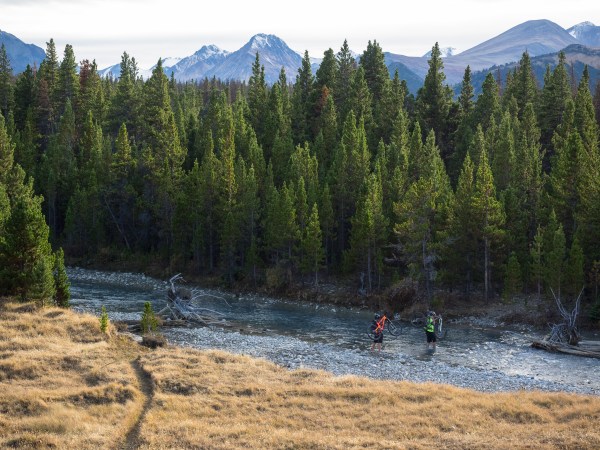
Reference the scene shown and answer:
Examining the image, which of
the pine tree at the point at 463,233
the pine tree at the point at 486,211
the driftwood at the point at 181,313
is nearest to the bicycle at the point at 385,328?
the pine tree at the point at 463,233

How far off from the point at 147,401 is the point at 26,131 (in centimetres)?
7815

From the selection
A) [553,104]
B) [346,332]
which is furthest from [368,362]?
[553,104]

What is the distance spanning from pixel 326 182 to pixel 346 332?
2211 cm

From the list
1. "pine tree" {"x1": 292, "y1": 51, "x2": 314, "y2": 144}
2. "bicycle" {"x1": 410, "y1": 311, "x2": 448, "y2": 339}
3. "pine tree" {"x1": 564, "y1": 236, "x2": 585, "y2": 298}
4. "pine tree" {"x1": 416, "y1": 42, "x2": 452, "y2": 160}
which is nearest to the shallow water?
"bicycle" {"x1": 410, "y1": 311, "x2": 448, "y2": 339}

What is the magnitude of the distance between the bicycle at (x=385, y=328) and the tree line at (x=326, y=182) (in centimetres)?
691

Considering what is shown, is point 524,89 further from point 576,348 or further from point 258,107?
point 576,348

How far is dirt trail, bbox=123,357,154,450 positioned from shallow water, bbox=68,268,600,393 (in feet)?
32.1

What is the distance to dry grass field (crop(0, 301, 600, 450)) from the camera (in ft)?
63.7

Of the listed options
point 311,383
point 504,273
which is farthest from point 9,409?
point 504,273

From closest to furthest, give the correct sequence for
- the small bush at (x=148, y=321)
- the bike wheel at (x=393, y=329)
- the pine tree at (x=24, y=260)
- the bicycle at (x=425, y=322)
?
the pine tree at (x=24, y=260)
the small bush at (x=148, y=321)
the bike wheel at (x=393, y=329)
the bicycle at (x=425, y=322)

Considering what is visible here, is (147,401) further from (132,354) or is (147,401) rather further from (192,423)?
(132,354)

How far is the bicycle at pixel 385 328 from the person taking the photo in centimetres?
3803

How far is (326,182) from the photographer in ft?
208

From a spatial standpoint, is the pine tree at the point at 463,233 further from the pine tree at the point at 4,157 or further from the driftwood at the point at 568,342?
the pine tree at the point at 4,157
